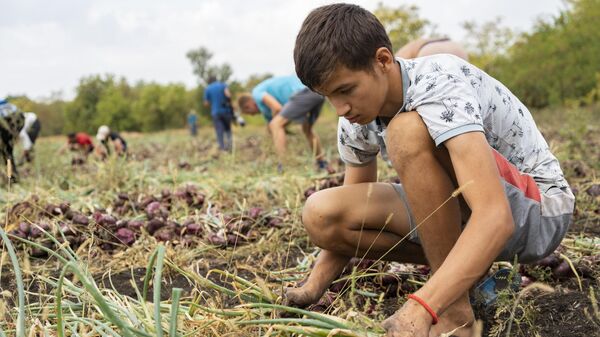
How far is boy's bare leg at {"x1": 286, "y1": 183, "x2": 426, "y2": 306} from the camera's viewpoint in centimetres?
177

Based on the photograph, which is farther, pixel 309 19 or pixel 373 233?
pixel 373 233

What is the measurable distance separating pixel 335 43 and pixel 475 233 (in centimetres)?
57

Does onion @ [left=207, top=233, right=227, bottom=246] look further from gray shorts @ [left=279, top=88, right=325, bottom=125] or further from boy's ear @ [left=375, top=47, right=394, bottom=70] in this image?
gray shorts @ [left=279, top=88, right=325, bottom=125]

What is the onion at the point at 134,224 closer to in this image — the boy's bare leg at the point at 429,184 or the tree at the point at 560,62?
the boy's bare leg at the point at 429,184

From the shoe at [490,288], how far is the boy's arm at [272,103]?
175 inches

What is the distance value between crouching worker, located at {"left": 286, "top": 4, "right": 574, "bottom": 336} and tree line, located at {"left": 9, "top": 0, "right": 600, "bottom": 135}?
3756 millimetres

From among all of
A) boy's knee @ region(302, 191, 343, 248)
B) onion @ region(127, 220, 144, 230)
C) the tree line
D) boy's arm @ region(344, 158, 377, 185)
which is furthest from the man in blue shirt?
boy's knee @ region(302, 191, 343, 248)

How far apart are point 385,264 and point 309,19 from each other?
0.94 metres

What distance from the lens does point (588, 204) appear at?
2932 mm

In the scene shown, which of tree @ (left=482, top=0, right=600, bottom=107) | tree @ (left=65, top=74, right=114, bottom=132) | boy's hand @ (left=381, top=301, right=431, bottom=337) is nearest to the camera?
boy's hand @ (left=381, top=301, right=431, bottom=337)

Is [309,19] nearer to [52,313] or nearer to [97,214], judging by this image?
[52,313]

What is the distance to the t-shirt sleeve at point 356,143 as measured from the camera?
5.90 ft

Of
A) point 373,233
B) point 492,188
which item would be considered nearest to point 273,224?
point 373,233

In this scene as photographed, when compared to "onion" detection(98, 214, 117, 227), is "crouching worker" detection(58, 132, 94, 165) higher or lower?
higher
